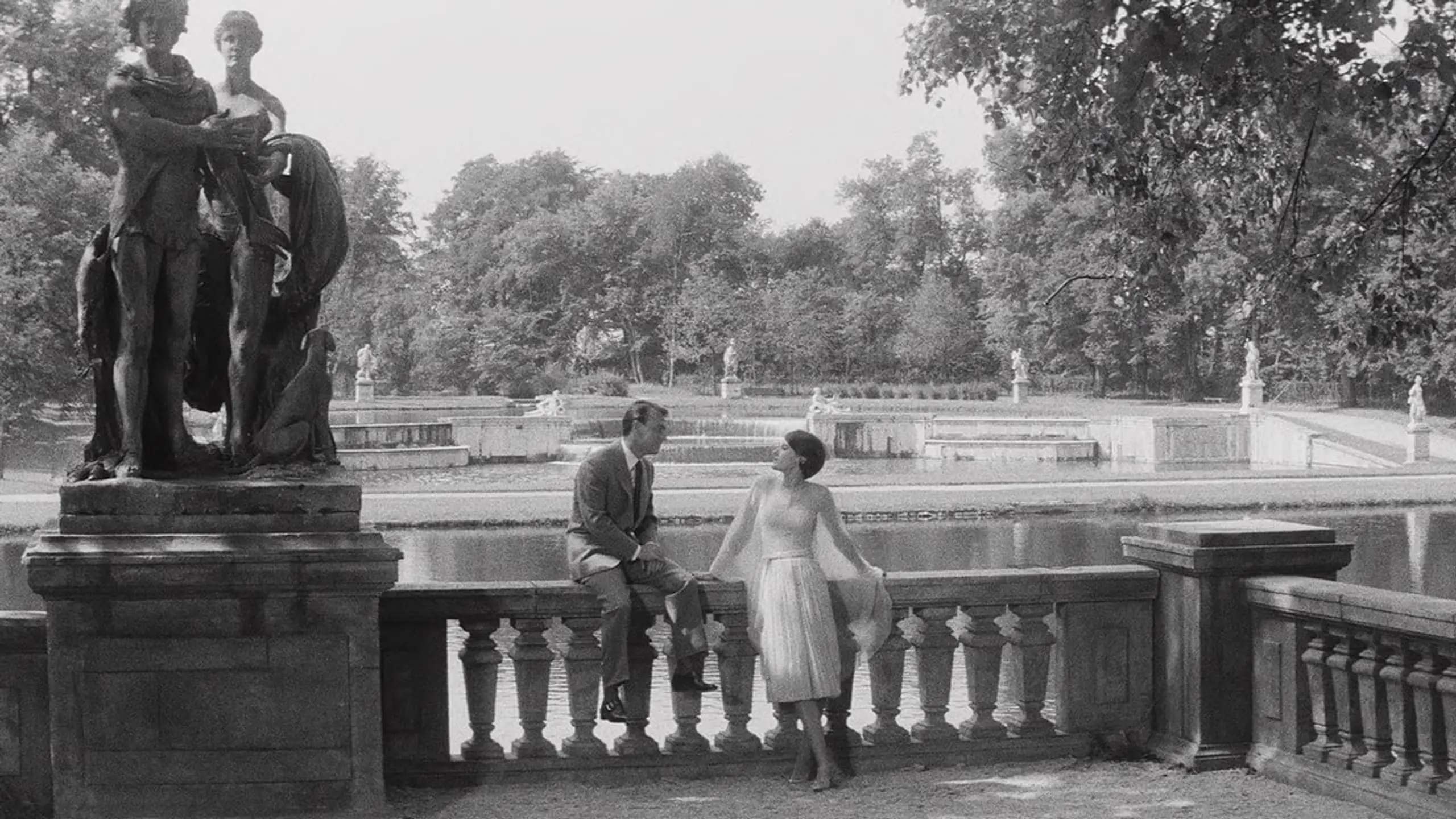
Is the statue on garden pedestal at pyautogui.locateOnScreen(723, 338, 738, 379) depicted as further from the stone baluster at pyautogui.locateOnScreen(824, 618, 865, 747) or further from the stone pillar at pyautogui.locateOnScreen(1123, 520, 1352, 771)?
the stone baluster at pyautogui.locateOnScreen(824, 618, 865, 747)

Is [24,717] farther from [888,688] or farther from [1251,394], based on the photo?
[1251,394]

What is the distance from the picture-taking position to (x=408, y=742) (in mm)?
6004

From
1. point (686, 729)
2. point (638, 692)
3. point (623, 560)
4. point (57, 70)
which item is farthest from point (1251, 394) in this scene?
point (623, 560)

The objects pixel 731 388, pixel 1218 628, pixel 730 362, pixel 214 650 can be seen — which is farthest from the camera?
pixel 731 388

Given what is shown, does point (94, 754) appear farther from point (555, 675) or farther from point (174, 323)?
point (555, 675)

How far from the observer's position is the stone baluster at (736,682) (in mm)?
6230

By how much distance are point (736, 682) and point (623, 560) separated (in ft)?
2.37

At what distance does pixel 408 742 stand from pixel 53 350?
3018 centimetres

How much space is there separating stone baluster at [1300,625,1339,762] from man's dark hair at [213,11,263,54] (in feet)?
15.1

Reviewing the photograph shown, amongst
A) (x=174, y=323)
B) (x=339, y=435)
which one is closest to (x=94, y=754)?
(x=174, y=323)

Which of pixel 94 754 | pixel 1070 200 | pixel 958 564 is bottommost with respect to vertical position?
pixel 958 564

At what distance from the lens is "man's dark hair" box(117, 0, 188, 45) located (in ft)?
18.4

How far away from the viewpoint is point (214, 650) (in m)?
5.46

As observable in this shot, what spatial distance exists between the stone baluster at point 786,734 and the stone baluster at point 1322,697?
200 cm
